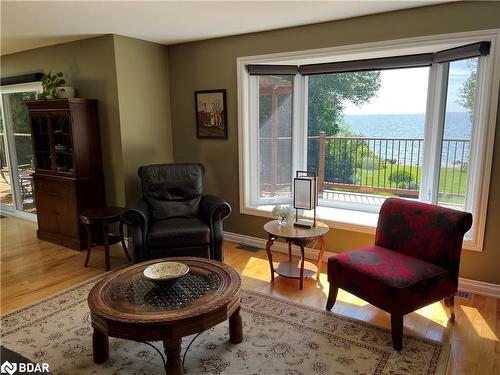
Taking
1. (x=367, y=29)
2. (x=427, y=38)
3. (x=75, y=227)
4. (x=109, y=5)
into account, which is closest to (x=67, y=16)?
(x=109, y=5)

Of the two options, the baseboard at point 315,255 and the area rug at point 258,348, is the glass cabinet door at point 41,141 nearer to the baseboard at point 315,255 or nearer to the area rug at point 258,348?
the area rug at point 258,348

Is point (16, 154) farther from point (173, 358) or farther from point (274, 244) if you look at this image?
point (173, 358)

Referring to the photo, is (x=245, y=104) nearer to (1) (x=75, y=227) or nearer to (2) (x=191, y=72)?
(2) (x=191, y=72)

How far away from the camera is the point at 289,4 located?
9.57 ft

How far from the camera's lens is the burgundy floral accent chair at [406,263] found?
7.52ft

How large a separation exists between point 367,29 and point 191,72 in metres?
2.12

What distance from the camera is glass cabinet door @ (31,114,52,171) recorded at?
427 cm

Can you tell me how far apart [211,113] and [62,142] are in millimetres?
1749

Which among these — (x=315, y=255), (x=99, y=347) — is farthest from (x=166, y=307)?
(x=315, y=255)

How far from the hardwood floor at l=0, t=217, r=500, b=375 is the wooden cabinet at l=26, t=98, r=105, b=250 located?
1.05ft

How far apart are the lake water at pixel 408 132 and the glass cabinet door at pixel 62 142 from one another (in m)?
3.12

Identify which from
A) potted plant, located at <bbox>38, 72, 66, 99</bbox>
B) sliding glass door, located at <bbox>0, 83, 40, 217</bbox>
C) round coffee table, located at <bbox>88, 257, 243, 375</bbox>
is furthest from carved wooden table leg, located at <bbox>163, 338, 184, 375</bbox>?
sliding glass door, located at <bbox>0, 83, 40, 217</bbox>

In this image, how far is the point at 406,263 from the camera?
8.18 ft

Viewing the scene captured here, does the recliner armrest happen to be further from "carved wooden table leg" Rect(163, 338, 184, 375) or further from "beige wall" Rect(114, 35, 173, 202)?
"carved wooden table leg" Rect(163, 338, 184, 375)
